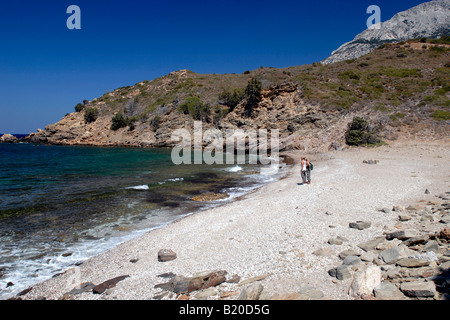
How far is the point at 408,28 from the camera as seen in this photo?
4188 inches

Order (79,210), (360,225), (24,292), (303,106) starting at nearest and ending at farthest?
Answer: (24,292)
(360,225)
(79,210)
(303,106)

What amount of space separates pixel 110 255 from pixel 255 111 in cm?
4501

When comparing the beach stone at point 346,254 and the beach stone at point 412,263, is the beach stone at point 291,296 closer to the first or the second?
the beach stone at point 346,254

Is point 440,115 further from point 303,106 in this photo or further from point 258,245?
point 258,245

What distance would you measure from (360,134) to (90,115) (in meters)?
72.2

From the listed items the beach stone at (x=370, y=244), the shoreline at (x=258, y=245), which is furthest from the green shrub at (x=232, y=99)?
the beach stone at (x=370, y=244)

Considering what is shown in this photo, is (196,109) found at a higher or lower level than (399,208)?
higher

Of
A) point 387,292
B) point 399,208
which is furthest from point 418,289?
point 399,208

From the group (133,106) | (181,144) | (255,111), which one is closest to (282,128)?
(255,111)

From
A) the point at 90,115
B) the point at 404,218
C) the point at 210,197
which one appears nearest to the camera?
the point at 404,218

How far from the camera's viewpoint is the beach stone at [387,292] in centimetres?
423

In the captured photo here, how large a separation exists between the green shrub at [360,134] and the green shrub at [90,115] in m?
70.1

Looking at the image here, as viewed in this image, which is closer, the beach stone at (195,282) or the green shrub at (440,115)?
the beach stone at (195,282)
